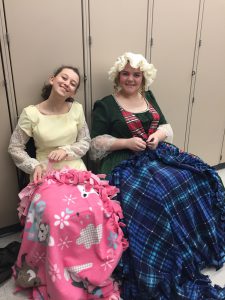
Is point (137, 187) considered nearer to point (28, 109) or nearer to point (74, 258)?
point (74, 258)

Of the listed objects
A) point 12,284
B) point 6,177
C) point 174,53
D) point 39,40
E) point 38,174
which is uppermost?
point 39,40

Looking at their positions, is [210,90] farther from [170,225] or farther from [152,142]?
[170,225]

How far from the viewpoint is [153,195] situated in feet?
4.99

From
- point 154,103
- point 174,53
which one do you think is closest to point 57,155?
point 154,103

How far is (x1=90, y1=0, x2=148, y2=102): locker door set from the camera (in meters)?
1.84

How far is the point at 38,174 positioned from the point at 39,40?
0.80m

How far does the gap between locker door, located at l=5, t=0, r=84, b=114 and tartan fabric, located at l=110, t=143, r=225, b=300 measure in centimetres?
75

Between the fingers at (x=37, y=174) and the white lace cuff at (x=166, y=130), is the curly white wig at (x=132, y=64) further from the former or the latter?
the fingers at (x=37, y=174)

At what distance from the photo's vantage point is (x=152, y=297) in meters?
1.44

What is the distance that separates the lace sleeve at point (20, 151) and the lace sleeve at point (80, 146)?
0.20 m

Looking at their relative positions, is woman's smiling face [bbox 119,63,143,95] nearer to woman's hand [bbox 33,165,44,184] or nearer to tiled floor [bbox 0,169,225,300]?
woman's hand [bbox 33,165,44,184]

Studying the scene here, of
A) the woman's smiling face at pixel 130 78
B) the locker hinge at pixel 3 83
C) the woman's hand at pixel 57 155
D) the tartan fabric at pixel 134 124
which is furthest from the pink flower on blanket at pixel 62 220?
the woman's smiling face at pixel 130 78

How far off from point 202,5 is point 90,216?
1854mm

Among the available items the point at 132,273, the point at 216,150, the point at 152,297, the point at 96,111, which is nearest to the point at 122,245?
the point at 132,273
